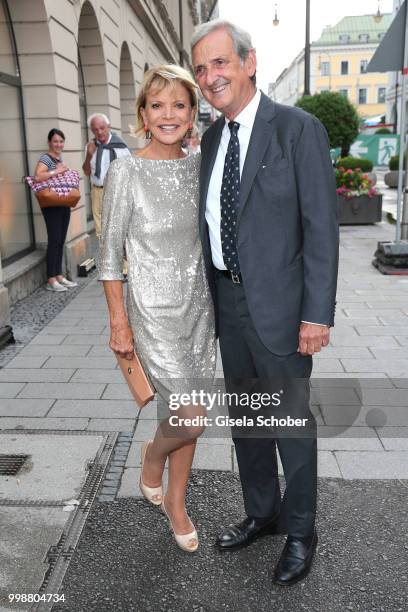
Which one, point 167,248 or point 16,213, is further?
point 16,213

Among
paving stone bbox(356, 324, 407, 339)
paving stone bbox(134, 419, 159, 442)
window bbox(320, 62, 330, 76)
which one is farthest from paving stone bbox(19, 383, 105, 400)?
window bbox(320, 62, 330, 76)

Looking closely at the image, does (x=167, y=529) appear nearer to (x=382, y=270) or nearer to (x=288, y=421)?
(x=288, y=421)

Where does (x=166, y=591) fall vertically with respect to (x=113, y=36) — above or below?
below

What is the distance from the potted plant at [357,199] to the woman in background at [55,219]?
6895mm

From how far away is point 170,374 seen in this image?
266cm

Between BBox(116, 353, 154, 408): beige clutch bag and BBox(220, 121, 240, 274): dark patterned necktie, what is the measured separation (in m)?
0.57

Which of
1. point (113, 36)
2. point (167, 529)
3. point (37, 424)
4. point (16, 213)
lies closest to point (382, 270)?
point (16, 213)

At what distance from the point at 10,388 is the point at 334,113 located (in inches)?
921

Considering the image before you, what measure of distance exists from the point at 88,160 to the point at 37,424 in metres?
5.69

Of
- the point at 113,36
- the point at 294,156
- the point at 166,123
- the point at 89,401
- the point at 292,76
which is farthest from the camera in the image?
the point at 292,76

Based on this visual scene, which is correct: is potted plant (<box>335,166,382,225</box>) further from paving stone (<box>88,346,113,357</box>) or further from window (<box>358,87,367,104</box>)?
window (<box>358,87,367,104</box>)

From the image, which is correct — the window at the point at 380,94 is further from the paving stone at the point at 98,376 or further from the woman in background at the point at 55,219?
the paving stone at the point at 98,376

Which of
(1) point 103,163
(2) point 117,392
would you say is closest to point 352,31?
(1) point 103,163

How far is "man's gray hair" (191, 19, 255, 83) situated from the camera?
2422 mm
